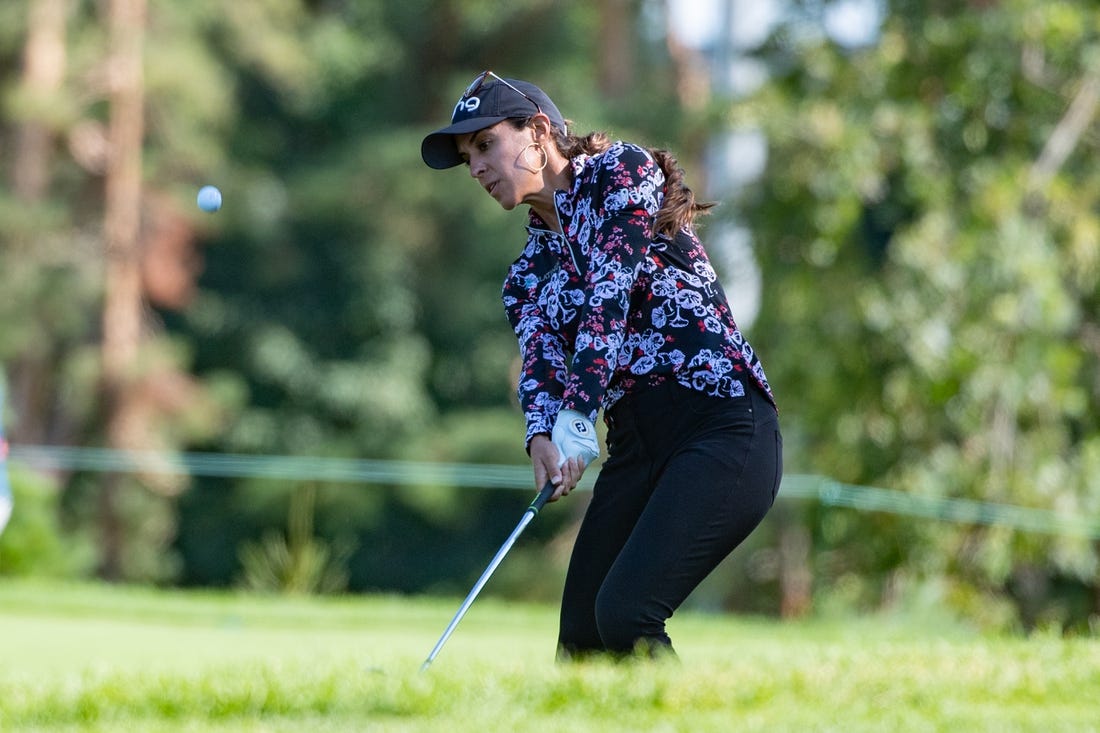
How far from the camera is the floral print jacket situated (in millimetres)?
3770

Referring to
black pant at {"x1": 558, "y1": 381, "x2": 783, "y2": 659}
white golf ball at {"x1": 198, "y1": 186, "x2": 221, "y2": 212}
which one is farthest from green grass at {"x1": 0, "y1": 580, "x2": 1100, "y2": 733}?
white golf ball at {"x1": 198, "y1": 186, "x2": 221, "y2": 212}

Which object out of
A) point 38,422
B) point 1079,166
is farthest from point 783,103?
point 38,422

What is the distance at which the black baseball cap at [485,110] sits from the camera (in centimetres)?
400

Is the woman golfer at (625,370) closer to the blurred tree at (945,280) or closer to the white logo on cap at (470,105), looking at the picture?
the white logo on cap at (470,105)

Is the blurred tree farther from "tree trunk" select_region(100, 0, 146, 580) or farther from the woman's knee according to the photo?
"tree trunk" select_region(100, 0, 146, 580)

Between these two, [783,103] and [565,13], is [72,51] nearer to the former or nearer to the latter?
[565,13]

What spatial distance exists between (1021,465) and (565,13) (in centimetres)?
1291

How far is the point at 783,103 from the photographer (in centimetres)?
1325

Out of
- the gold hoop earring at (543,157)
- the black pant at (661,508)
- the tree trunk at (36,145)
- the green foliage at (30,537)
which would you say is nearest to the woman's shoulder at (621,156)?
the gold hoop earring at (543,157)

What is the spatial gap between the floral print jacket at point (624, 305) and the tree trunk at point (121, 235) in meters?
16.2

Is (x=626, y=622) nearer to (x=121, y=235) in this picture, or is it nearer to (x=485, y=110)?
(x=485, y=110)

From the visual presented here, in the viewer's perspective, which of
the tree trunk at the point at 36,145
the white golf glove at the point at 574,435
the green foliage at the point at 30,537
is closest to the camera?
the white golf glove at the point at 574,435

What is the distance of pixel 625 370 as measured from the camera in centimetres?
395

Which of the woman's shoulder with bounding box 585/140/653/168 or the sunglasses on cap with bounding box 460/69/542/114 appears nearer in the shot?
the woman's shoulder with bounding box 585/140/653/168
